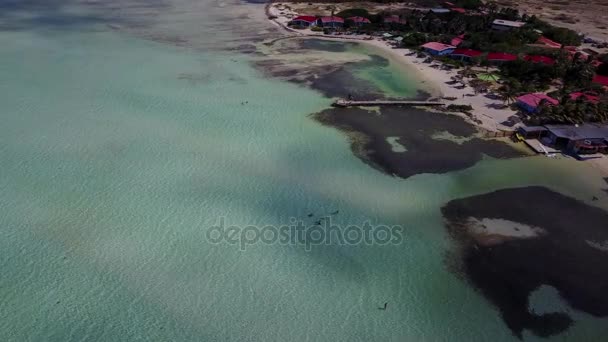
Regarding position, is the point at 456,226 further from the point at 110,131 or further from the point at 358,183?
the point at 110,131

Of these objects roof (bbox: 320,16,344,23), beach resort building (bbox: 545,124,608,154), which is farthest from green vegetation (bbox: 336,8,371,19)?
beach resort building (bbox: 545,124,608,154)

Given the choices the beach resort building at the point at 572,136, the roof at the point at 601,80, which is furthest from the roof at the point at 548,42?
the beach resort building at the point at 572,136

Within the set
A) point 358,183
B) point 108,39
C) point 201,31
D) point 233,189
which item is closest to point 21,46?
point 108,39

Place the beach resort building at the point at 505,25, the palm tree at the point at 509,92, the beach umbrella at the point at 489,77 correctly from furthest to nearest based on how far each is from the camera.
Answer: the beach resort building at the point at 505,25, the beach umbrella at the point at 489,77, the palm tree at the point at 509,92

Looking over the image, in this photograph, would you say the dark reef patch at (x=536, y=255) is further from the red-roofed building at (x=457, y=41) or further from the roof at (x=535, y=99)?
the red-roofed building at (x=457, y=41)

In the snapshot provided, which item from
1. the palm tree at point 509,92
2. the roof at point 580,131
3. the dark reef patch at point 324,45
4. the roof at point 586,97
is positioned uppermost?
the dark reef patch at point 324,45

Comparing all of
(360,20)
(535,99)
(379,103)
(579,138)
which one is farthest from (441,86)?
(360,20)
